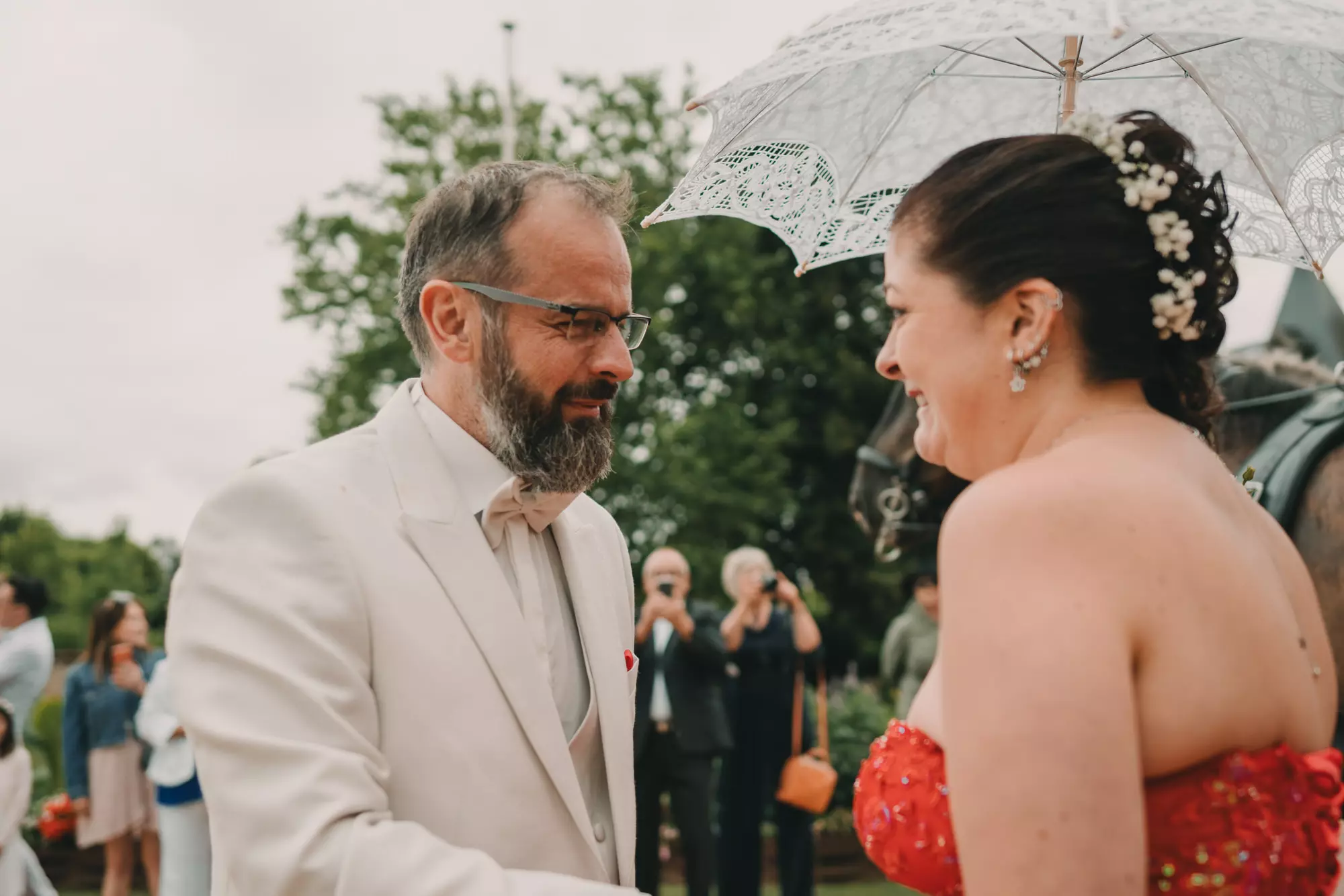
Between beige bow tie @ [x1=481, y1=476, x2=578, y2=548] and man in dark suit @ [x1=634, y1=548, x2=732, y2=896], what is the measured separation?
5.37 m

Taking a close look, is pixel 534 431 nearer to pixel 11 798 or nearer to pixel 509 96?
pixel 11 798

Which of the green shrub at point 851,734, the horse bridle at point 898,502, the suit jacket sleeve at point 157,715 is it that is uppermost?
the horse bridle at point 898,502

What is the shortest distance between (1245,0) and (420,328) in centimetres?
162

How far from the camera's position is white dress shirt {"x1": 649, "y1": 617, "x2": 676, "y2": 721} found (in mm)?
7742

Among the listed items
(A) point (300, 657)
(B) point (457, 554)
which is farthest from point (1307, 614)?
(A) point (300, 657)

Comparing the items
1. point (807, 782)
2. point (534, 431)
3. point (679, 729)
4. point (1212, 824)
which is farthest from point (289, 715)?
point (807, 782)

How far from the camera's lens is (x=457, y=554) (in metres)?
2.16

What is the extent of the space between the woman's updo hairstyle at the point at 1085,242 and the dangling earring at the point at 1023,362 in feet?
0.22

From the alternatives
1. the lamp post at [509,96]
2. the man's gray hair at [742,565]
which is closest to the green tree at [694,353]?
the lamp post at [509,96]

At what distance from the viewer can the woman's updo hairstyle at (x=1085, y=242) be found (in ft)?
5.78

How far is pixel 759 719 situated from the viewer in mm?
8273

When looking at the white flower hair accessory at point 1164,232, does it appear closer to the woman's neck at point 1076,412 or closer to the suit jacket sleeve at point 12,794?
the woman's neck at point 1076,412

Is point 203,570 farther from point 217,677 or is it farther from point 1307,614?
point 1307,614

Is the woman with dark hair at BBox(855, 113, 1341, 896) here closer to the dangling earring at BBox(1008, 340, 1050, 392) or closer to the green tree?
the dangling earring at BBox(1008, 340, 1050, 392)
